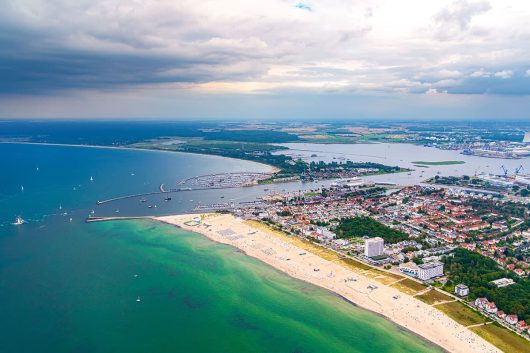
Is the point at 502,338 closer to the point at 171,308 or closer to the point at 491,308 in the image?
the point at 491,308

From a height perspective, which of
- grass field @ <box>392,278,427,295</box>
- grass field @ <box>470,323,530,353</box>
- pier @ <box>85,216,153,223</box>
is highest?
pier @ <box>85,216,153,223</box>

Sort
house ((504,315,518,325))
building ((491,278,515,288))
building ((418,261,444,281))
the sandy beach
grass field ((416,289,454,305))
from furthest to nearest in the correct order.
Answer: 1. building ((418,261,444,281))
2. building ((491,278,515,288))
3. grass field ((416,289,454,305))
4. house ((504,315,518,325))
5. the sandy beach

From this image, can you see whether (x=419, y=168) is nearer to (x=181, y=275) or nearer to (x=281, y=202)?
(x=281, y=202)

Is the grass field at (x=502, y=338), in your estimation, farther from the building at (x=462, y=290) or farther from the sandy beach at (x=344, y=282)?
the building at (x=462, y=290)

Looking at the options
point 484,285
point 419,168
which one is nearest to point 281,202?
point 484,285

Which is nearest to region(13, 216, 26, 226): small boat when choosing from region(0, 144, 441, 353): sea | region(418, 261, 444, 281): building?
region(0, 144, 441, 353): sea

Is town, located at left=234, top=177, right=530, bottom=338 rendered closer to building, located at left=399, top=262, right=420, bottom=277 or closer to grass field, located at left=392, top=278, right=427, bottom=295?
building, located at left=399, top=262, right=420, bottom=277

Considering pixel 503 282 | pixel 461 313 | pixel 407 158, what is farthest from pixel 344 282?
pixel 407 158
